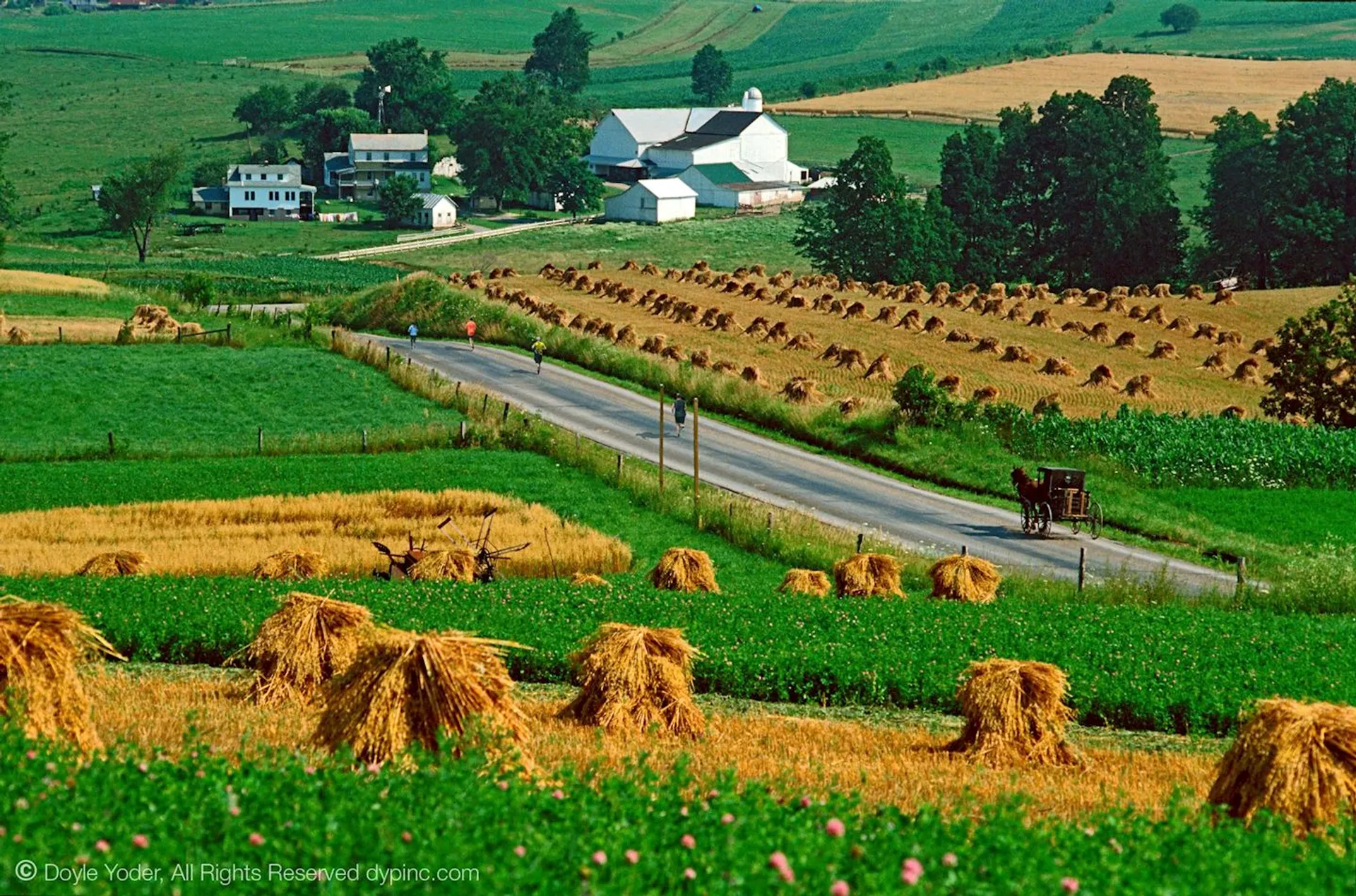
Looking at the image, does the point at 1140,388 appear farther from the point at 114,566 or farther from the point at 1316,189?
the point at 1316,189

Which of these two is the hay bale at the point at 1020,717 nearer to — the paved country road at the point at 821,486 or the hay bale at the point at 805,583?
the hay bale at the point at 805,583

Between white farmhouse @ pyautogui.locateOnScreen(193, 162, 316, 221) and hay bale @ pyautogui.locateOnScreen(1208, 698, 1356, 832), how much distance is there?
152 meters

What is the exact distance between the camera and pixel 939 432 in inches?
2292

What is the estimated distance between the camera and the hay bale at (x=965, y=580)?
35781 mm

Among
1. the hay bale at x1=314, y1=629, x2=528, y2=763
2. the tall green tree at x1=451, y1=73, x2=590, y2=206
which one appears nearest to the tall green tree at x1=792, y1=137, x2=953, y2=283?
the tall green tree at x1=451, y1=73, x2=590, y2=206

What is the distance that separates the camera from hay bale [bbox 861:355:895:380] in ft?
239

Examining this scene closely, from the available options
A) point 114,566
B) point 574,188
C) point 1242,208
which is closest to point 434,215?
point 574,188

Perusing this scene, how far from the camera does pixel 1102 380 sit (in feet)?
236

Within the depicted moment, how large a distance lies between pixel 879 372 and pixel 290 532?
3576 centimetres

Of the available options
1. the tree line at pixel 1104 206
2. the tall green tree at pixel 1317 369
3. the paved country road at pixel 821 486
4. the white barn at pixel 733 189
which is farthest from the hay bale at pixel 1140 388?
the white barn at pixel 733 189

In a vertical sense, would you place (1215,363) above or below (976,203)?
below

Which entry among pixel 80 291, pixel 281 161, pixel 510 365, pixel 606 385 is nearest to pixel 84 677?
pixel 606 385

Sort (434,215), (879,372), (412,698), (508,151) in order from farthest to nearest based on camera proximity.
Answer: (508,151) → (434,215) → (879,372) → (412,698)

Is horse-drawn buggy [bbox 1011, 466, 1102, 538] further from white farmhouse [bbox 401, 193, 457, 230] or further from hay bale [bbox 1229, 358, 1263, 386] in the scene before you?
white farmhouse [bbox 401, 193, 457, 230]
